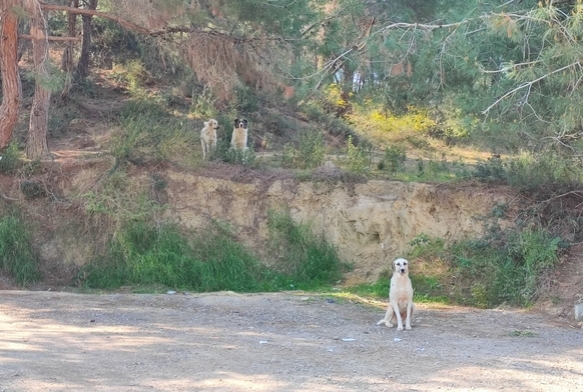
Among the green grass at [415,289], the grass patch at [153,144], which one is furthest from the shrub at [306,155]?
the green grass at [415,289]

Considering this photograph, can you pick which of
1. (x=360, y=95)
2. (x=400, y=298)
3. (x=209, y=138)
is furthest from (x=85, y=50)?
(x=400, y=298)

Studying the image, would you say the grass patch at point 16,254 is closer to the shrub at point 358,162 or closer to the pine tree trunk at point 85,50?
the shrub at point 358,162

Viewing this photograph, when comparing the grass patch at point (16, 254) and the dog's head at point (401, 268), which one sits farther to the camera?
the grass patch at point (16, 254)

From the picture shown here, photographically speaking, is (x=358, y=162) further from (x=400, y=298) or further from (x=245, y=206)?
(x=400, y=298)

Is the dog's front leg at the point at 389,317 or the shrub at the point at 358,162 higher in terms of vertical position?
the shrub at the point at 358,162

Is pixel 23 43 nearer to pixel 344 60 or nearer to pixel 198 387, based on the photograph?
pixel 344 60

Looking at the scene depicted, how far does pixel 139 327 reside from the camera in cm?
1287

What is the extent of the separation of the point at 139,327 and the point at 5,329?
1.90 meters

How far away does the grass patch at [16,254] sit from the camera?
17.6 m

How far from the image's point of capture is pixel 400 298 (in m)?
13.2

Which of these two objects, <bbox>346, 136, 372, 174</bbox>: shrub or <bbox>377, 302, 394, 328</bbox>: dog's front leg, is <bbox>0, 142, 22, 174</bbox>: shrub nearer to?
<bbox>346, 136, 372, 174</bbox>: shrub

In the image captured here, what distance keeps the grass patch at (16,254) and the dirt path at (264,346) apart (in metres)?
1.93

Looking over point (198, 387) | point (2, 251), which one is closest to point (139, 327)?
point (198, 387)

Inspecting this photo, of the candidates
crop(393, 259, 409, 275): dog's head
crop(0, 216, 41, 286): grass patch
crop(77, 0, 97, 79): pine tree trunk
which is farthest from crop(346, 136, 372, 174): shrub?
crop(77, 0, 97, 79): pine tree trunk
